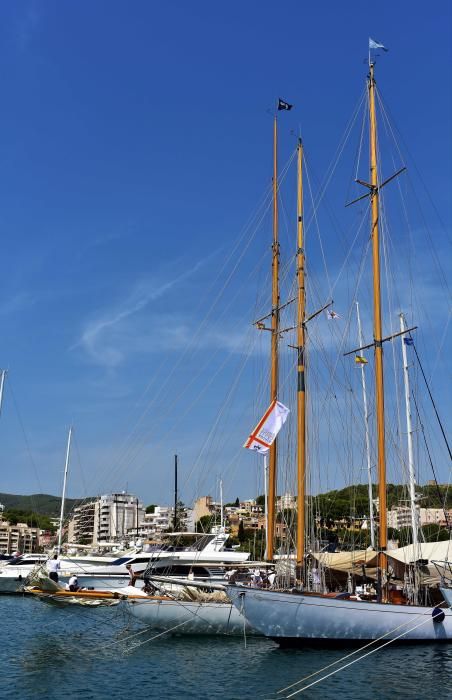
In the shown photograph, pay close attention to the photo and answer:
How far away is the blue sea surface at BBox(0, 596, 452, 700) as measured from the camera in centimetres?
2002

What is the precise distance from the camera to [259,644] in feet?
93.7

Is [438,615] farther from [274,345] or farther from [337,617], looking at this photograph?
[274,345]

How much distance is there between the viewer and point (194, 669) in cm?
2362

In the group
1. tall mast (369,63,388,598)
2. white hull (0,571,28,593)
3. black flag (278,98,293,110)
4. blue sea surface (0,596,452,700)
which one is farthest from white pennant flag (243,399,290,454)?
white hull (0,571,28,593)

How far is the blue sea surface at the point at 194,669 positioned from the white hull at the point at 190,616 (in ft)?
1.43

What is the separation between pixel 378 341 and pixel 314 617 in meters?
13.2

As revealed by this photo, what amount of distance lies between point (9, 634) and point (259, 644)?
12.5 meters

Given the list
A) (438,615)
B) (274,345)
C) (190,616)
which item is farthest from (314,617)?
(274,345)

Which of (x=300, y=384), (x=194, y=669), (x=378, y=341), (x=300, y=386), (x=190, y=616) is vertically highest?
→ (x=378, y=341)

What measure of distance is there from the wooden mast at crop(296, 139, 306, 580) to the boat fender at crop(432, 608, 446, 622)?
6069 mm

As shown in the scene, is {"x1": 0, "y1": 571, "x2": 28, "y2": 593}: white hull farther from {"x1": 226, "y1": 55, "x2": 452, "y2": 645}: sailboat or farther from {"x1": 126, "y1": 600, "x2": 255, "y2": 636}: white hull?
{"x1": 226, "y1": 55, "x2": 452, "y2": 645}: sailboat

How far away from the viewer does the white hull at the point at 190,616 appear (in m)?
30.1

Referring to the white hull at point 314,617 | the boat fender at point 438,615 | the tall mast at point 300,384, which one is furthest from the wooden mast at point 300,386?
the boat fender at point 438,615

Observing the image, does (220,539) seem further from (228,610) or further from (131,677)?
(131,677)
